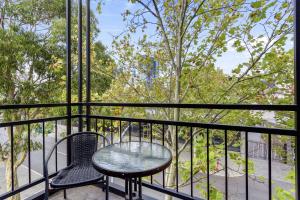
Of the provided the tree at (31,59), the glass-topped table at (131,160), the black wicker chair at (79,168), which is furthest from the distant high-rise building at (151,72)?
the glass-topped table at (131,160)

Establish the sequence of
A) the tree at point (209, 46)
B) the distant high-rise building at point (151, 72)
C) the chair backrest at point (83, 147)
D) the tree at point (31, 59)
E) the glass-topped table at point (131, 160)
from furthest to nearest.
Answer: the tree at point (31, 59) → the distant high-rise building at point (151, 72) → the tree at point (209, 46) → the chair backrest at point (83, 147) → the glass-topped table at point (131, 160)

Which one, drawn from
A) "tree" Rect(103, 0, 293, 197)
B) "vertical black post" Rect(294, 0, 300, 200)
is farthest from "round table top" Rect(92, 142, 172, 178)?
"tree" Rect(103, 0, 293, 197)

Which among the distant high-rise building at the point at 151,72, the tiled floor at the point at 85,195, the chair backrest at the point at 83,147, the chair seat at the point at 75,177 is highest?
the distant high-rise building at the point at 151,72

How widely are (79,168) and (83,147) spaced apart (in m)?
0.21

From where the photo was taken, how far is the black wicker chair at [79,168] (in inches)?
57.7

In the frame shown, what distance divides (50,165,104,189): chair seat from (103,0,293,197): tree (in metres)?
1.91

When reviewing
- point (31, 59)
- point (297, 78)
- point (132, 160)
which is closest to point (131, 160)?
point (132, 160)

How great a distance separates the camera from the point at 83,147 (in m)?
1.88

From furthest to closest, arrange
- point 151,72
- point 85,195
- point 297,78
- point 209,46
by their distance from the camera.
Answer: point 151,72 < point 209,46 < point 85,195 < point 297,78

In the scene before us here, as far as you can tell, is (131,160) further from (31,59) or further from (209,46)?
(31,59)

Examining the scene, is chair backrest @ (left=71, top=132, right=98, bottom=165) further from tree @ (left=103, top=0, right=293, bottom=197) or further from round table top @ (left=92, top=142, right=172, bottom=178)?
tree @ (left=103, top=0, right=293, bottom=197)

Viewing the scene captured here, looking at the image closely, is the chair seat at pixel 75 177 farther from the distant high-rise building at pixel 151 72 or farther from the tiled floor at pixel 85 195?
the distant high-rise building at pixel 151 72

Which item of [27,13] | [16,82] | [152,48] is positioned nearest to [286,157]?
[152,48]

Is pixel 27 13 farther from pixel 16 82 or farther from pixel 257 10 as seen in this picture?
pixel 257 10
